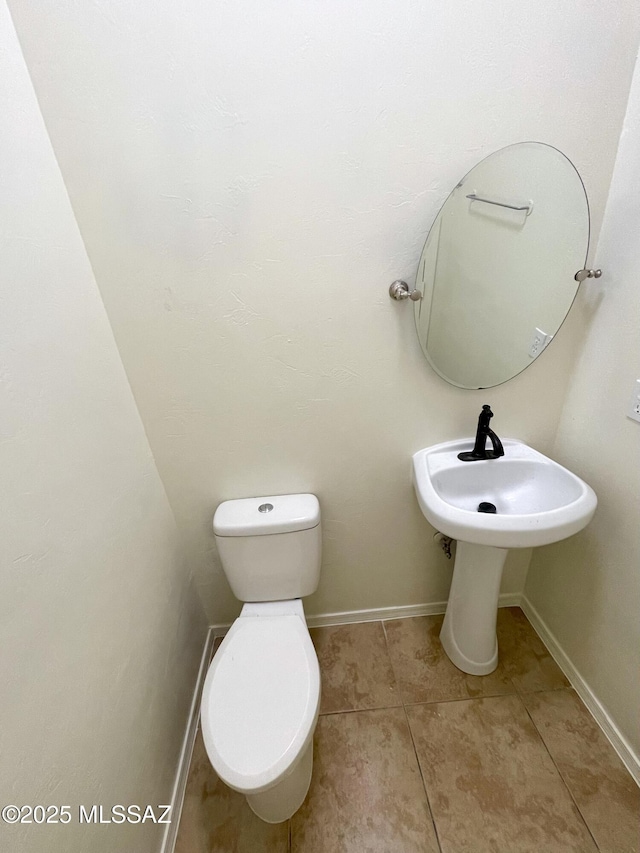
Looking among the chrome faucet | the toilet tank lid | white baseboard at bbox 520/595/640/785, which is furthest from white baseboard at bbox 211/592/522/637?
the chrome faucet

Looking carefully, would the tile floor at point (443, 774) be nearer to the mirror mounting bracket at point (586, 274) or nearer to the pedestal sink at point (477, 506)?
the pedestal sink at point (477, 506)

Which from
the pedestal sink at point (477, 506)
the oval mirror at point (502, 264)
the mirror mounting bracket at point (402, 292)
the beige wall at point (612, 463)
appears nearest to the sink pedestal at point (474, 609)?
the pedestal sink at point (477, 506)

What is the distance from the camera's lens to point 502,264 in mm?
1042

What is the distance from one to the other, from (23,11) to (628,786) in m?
2.41

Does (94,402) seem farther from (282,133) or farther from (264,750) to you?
(264,750)

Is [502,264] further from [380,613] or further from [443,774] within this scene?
[443,774]

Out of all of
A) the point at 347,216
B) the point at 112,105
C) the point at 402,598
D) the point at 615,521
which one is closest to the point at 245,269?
the point at 347,216

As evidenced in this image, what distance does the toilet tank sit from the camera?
1.16 metres

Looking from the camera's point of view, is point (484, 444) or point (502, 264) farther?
point (484, 444)

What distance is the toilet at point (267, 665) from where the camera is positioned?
0.84m

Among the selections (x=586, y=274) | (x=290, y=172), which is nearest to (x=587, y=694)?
(x=586, y=274)

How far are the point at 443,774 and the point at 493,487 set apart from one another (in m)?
0.88

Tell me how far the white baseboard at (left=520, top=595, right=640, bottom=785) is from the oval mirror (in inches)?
41.2

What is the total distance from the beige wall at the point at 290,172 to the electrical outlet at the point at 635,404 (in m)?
0.23
